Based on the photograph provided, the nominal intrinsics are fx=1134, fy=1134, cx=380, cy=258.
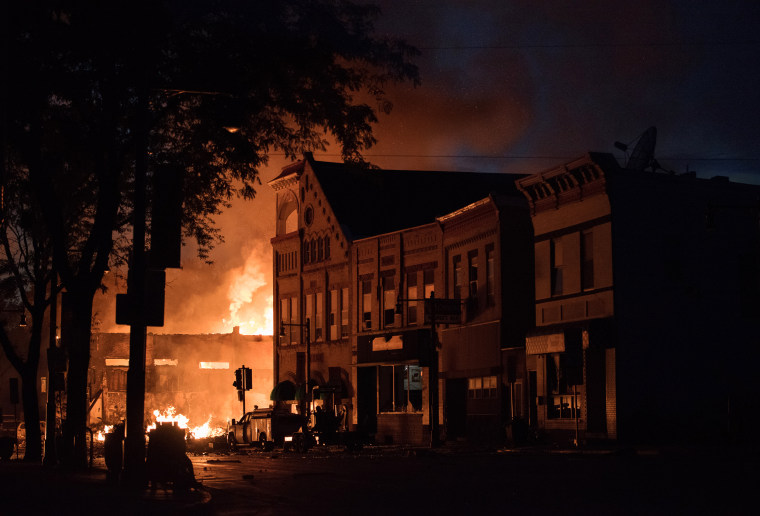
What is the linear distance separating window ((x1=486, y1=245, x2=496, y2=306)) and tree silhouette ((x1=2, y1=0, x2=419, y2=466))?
2097cm

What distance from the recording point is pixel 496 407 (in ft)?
152

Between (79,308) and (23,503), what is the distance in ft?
34.9

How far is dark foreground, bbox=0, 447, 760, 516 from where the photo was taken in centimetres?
1497

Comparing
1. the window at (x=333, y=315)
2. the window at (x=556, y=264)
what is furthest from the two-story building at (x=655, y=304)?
the window at (x=333, y=315)

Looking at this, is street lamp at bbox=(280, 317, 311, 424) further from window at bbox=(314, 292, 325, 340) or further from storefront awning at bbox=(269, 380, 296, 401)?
storefront awning at bbox=(269, 380, 296, 401)

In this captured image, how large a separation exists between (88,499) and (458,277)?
1377 inches

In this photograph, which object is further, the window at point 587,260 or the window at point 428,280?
the window at point 428,280

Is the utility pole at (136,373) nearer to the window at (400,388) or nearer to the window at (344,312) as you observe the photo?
the window at (400,388)

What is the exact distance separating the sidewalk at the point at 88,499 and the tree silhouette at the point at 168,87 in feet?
19.3

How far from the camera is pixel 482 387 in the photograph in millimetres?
47875

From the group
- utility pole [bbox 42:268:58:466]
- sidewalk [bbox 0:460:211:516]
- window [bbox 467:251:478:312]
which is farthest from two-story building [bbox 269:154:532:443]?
sidewalk [bbox 0:460:211:516]

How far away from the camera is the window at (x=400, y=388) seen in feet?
175

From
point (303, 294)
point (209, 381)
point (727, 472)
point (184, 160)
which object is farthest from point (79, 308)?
point (209, 381)

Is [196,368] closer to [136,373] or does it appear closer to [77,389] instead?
[77,389]
